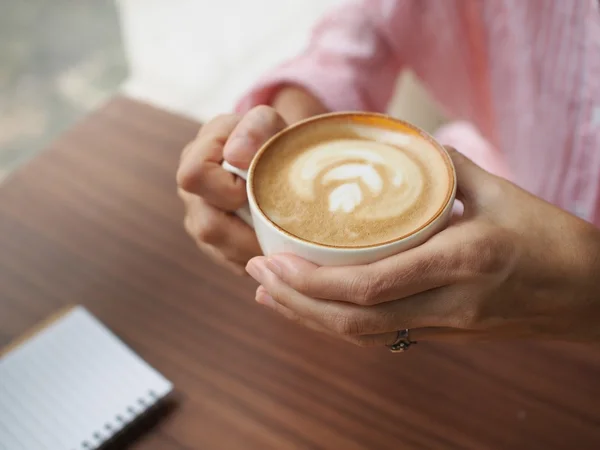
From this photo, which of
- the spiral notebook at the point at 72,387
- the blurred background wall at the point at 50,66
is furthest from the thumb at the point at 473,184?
the blurred background wall at the point at 50,66

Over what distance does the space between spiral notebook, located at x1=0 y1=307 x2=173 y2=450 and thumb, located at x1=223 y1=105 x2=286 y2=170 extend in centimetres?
24

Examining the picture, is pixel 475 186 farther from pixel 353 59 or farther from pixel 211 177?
pixel 353 59

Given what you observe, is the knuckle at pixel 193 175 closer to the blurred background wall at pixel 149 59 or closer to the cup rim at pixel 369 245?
the cup rim at pixel 369 245

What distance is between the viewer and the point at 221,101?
5.18 feet

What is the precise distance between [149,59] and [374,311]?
1.37 metres

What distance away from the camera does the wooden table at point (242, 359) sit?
0.58m

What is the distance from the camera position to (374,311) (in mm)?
486

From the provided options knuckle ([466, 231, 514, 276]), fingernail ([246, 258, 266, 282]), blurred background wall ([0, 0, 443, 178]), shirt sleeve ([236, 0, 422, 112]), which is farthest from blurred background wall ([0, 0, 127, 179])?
knuckle ([466, 231, 514, 276])

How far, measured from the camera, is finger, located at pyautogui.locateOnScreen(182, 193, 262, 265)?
0.57 metres

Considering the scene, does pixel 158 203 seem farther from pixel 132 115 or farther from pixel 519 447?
pixel 519 447

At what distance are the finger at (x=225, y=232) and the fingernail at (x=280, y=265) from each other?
3.5 inches

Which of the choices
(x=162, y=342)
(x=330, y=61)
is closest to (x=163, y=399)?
(x=162, y=342)

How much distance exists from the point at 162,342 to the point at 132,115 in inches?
16.5

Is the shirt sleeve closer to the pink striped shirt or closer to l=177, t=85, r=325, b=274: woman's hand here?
the pink striped shirt
